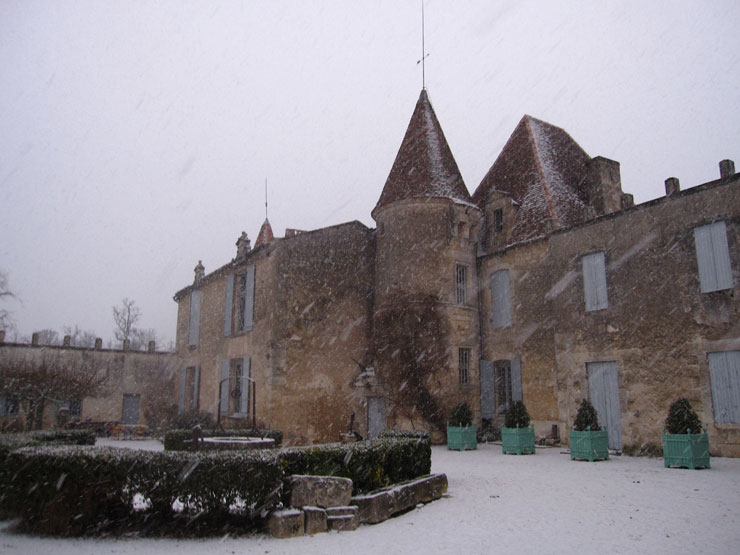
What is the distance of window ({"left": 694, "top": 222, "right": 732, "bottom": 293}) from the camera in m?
11.0

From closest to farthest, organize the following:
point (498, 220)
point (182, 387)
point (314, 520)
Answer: point (314, 520), point (498, 220), point (182, 387)

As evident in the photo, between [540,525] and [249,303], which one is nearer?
[540,525]

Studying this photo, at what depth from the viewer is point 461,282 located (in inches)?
664

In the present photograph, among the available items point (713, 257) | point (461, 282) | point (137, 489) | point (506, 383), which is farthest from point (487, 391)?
point (137, 489)

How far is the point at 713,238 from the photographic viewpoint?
1127 centimetres

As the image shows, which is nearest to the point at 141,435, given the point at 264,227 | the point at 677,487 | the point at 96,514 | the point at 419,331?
the point at 264,227

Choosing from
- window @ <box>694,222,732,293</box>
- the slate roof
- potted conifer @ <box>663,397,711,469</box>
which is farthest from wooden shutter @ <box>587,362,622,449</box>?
the slate roof

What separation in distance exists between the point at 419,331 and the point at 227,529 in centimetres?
1048

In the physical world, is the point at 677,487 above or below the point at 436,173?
below

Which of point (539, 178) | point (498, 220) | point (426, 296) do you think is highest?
point (539, 178)

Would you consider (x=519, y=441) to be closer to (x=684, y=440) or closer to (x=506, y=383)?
(x=684, y=440)

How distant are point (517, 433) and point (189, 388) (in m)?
13.8

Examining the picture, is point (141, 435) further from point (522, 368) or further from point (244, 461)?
point (244, 461)

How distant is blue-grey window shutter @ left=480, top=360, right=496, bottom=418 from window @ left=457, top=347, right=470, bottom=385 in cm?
45
